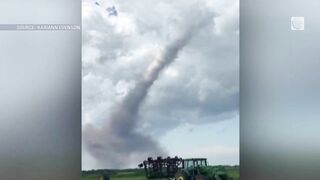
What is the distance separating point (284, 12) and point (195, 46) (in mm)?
464

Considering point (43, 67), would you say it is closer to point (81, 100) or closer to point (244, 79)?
point (81, 100)

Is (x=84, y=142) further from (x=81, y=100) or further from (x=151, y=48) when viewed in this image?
(x=151, y=48)

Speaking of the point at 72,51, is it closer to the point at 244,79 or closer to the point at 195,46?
the point at 195,46

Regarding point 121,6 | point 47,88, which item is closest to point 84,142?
point 47,88

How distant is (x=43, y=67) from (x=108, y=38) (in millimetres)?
328

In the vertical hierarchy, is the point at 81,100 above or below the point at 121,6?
below

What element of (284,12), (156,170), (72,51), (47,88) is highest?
(284,12)

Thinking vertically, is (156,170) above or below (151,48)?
below

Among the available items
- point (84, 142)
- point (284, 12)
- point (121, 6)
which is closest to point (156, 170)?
point (84, 142)

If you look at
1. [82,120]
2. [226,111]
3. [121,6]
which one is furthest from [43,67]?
[226,111]

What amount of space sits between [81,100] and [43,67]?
9.2 inches

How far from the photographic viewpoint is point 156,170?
7.87ft

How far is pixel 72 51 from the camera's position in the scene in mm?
2330

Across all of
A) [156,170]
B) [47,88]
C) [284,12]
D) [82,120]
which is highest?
[284,12]
